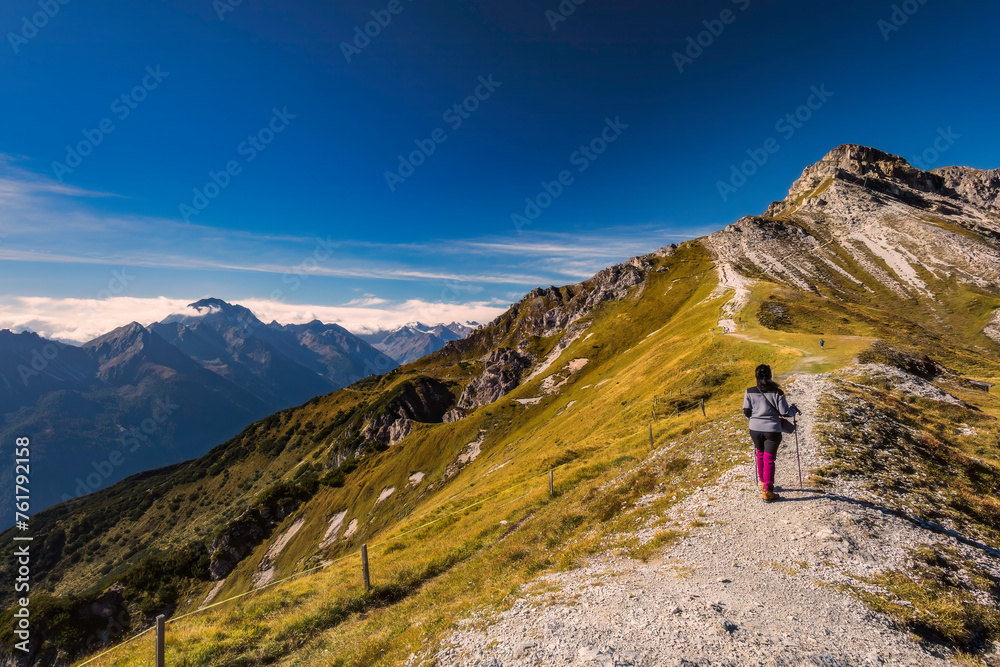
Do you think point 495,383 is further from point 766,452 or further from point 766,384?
point 766,384

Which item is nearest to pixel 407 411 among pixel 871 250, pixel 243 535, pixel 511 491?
pixel 243 535

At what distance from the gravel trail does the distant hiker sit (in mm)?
1754

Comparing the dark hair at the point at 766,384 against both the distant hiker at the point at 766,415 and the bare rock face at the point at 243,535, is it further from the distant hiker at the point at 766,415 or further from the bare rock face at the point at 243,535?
the bare rock face at the point at 243,535

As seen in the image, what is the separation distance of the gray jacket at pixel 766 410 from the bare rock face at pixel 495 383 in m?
149

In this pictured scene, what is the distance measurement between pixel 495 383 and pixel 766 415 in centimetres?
15459

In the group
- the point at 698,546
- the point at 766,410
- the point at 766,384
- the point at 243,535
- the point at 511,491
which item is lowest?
the point at 243,535

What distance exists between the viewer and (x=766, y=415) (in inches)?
550

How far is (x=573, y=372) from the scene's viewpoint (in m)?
123

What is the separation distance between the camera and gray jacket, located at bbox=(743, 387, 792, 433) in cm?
1379

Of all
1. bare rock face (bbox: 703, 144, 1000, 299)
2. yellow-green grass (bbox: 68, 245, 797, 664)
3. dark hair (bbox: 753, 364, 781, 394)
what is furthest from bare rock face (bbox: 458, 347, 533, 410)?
dark hair (bbox: 753, 364, 781, 394)

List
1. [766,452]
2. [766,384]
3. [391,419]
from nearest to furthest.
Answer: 1. [766,384]
2. [766,452]
3. [391,419]

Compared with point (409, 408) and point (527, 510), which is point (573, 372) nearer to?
point (409, 408)

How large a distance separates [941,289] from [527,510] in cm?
19183

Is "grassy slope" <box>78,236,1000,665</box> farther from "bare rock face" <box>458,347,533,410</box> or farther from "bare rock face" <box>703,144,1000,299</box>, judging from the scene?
"bare rock face" <box>703,144,1000,299</box>
